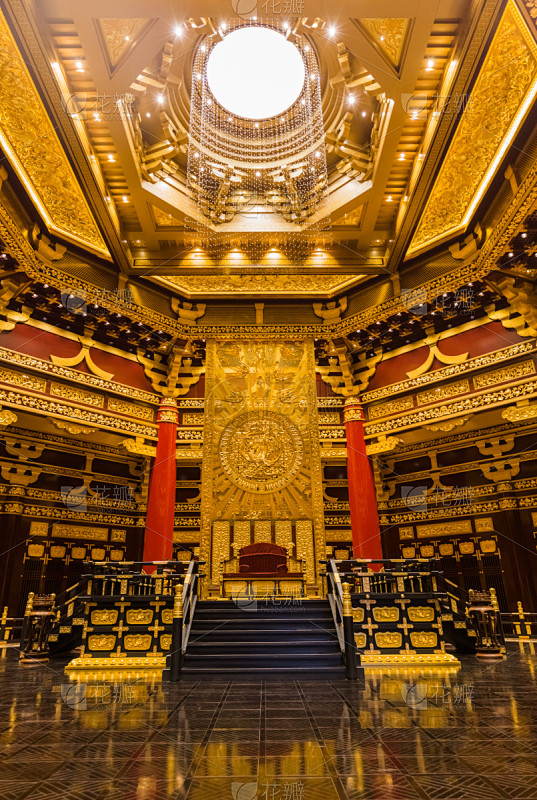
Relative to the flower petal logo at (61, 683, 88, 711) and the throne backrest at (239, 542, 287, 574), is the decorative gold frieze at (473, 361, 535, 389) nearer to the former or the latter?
the throne backrest at (239, 542, 287, 574)

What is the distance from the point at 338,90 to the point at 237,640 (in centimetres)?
783

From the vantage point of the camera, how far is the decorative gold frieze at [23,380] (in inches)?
306

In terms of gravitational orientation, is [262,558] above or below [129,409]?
below

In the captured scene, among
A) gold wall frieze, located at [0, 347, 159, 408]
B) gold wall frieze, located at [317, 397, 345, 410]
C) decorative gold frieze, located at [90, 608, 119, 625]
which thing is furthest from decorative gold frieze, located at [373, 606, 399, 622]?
gold wall frieze, located at [0, 347, 159, 408]

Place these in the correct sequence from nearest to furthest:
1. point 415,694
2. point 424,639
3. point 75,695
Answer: point 415,694
point 75,695
point 424,639

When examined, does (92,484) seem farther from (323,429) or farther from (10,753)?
(10,753)

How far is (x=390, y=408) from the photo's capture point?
32.2ft

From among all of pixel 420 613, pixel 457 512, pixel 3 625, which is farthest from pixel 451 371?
pixel 3 625

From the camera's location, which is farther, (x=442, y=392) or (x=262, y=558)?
(x=442, y=392)

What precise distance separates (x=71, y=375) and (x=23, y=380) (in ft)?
2.89

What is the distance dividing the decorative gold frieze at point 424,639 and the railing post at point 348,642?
0.94m

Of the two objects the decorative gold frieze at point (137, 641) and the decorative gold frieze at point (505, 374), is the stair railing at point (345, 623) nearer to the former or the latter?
the decorative gold frieze at point (137, 641)

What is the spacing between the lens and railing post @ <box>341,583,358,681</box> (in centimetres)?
463

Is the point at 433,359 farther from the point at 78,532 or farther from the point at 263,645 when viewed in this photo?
the point at 78,532
